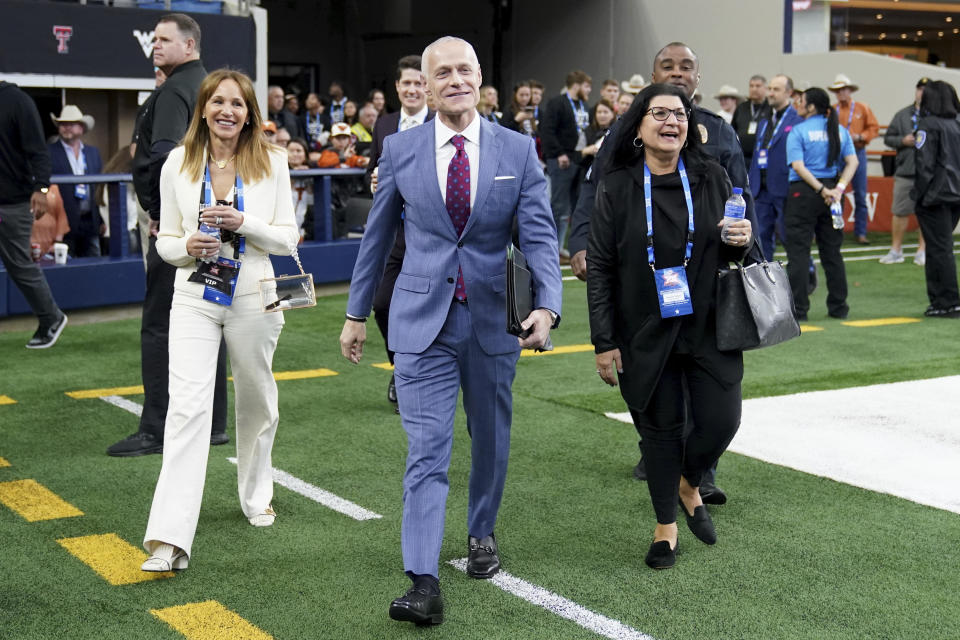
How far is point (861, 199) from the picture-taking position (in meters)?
18.2

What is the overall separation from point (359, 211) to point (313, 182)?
66 cm

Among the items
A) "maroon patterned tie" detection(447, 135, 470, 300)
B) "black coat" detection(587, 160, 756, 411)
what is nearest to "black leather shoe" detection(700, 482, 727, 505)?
"black coat" detection(587, 160, 756, 411)

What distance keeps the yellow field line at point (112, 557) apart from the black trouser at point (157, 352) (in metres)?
1.40

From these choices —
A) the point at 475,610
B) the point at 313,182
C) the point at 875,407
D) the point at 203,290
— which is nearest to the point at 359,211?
the point at 313,182

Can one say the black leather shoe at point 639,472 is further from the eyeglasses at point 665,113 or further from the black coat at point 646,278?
the eyeglasses at point 665,113

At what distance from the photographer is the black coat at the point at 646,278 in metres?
4.82

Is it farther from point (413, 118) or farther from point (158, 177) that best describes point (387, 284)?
point (413, 118)

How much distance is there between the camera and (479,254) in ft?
14.8

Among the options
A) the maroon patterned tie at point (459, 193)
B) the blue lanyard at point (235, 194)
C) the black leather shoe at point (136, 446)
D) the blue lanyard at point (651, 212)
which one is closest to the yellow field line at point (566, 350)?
the black leather shoe at point (136, 446)

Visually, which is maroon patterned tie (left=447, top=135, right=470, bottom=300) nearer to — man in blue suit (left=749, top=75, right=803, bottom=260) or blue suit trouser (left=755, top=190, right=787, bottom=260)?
man in blue suit (left=749, top=75, right=803, bottom=260)

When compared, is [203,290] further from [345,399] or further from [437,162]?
[345,399]

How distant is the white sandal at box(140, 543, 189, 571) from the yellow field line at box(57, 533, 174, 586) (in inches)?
1.5

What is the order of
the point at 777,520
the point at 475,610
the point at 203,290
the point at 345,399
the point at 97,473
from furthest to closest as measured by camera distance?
the point at 345,399, the point at 97,473, the point at 777,520, the point at 203,290, the point at 475,610

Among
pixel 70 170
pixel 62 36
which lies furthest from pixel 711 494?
pixel 62 36
